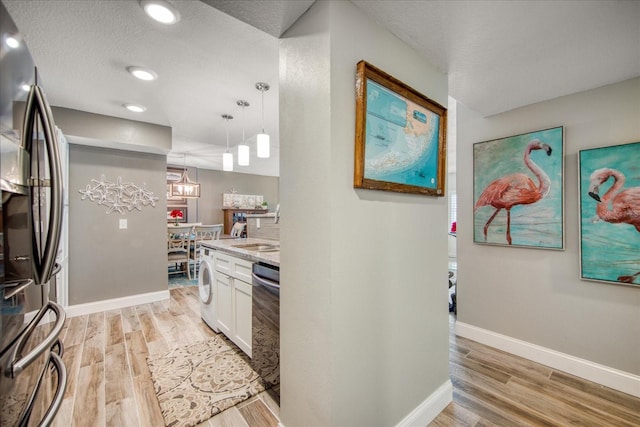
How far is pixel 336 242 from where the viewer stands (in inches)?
46.9

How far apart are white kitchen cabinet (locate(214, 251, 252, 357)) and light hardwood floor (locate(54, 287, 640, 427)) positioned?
447 mm

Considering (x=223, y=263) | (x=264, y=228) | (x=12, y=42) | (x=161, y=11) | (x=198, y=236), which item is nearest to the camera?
(x=12, y=42)

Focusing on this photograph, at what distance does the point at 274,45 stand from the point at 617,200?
8.73 feet

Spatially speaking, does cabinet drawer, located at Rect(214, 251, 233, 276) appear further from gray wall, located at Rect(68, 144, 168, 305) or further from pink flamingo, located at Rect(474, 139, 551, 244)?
pink flamingo, located at Rect(474, 139, 551, 244)

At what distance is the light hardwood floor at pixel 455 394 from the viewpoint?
5.43 ft

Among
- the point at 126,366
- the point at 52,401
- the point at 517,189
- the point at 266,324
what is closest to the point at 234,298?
the point at 266,324

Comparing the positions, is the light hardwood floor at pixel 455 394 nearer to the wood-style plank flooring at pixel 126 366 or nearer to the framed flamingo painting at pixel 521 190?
the wood-style plank flooring at pixel 126 366

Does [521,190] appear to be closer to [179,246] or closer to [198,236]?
[179,246]

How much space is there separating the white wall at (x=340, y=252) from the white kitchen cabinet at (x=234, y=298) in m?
0.75

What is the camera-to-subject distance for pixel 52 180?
98 centimetres

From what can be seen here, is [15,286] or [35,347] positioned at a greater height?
[15,286]

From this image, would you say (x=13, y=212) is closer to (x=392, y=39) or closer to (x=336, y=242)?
(x=336, y=242)

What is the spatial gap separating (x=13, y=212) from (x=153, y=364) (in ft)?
6.34

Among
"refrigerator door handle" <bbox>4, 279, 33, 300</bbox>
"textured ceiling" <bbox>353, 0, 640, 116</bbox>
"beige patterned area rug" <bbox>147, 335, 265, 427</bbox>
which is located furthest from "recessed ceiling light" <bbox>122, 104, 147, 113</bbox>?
"textured ceiling" <bbox>353, 0, 640, 116</bbox>
